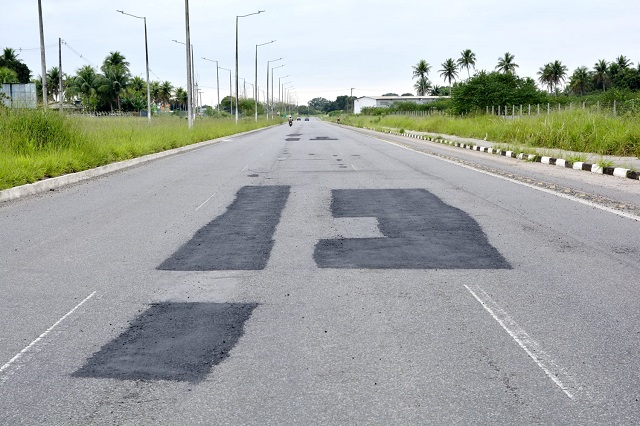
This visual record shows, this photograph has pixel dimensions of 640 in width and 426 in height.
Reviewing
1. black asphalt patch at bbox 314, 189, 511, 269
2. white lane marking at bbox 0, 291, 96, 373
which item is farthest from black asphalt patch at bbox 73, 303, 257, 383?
black asphalt patch at bbox 314, 189, 511, 269

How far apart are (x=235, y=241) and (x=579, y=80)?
13179cm

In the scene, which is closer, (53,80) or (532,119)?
(532,119)

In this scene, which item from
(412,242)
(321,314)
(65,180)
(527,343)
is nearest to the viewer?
(527,343)

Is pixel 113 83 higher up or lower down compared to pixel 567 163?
higher up

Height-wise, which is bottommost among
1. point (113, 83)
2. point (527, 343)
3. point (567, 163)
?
point (527, 343)

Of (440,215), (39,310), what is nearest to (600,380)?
(39,310)

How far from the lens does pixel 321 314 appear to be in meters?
5.24

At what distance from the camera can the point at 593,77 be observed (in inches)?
4921

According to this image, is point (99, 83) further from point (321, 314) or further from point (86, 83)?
point (321, 314)

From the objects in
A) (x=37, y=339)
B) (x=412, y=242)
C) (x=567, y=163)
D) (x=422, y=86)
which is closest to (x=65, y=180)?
(x=412, y=242)

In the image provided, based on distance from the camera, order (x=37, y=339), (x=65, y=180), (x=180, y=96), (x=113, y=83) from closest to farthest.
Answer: (x=37, y=339), (x=65, y=180), (x=113, y=83), (x=180, y=96)

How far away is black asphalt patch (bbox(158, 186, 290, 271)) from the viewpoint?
6.99 m

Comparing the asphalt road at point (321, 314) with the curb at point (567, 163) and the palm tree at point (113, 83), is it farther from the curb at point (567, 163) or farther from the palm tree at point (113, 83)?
the palm tree at point (113, 83)

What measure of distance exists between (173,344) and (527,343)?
2.56m
